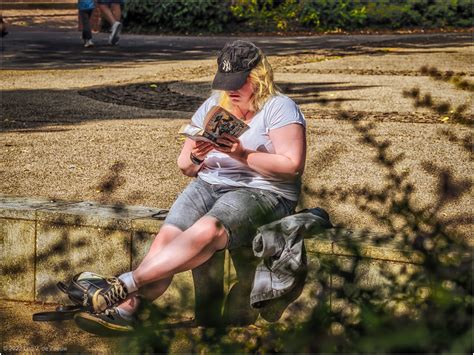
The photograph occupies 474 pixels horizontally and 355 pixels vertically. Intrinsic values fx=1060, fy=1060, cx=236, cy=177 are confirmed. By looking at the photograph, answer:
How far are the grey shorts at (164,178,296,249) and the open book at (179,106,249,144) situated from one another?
0.26 m

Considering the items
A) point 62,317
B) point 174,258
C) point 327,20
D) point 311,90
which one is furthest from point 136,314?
point 327,20

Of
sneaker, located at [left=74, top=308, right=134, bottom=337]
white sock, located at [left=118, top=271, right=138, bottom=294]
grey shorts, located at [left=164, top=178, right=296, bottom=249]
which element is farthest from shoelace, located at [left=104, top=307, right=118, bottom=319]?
grey shorts, located at [left=164, top=178, right=296, bottom=249]

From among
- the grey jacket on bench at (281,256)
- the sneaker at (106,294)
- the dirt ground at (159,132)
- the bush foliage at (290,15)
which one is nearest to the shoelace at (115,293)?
the sneaker at (106,294)

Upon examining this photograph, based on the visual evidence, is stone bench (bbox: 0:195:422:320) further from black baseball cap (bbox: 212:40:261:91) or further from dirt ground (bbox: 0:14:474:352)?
black baseball cap (bbox: 212:40:261:91)

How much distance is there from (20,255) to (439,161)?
3.43 metres

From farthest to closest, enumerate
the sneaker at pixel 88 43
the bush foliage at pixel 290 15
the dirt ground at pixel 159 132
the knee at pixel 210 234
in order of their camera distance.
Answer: the bush foliage at pixel 290 15 < the sneaker at pixel 88 43 < the dirt ground at pixel 159 132 < the knee at pixel 210 234

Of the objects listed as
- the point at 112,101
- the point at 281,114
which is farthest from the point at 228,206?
the point at 112,101

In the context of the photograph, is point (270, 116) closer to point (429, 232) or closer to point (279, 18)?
point (429, 232)

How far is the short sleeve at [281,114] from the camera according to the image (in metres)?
4.57

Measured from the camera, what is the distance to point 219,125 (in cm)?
444

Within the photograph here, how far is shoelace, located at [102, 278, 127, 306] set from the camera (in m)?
4.23

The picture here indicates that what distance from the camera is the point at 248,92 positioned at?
4.70m

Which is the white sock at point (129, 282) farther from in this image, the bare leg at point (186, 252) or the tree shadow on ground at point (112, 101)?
the tree shadow on ground at point (112, 101)

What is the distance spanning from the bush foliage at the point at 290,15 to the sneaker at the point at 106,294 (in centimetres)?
2006
